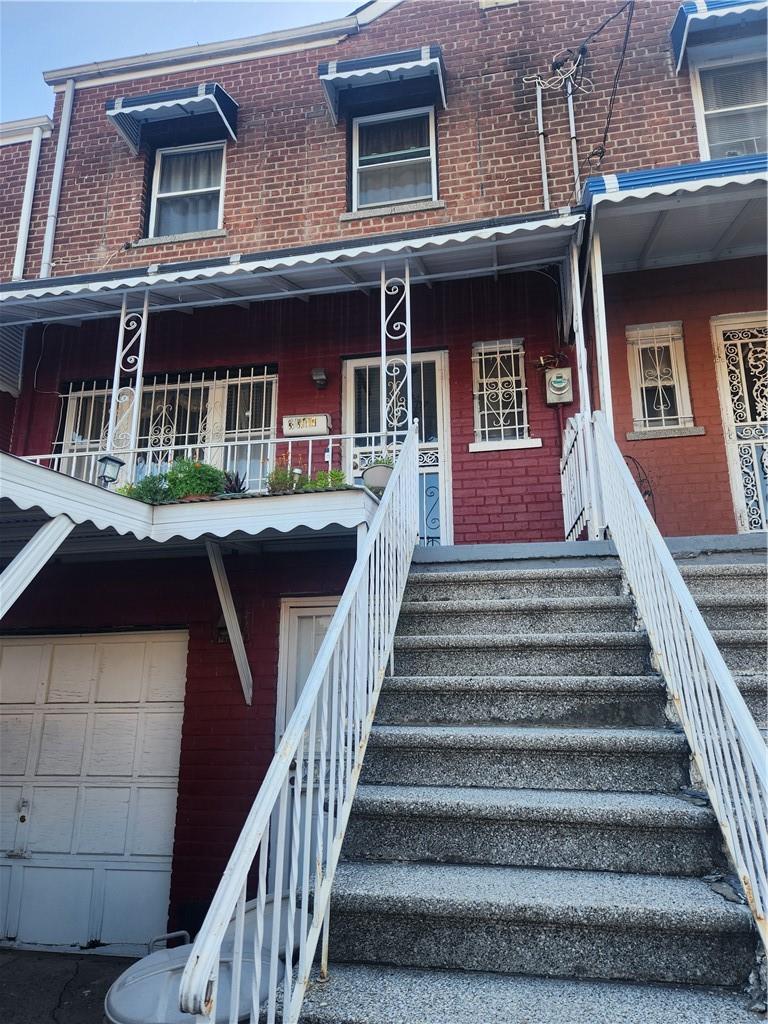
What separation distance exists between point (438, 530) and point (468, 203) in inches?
146

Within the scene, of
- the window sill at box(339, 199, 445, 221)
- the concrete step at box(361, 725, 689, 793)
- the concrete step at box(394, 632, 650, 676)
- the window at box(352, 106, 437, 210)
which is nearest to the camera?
the concrete step at box(361, 725, 689, 793)

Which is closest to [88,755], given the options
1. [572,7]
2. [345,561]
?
[345,561]

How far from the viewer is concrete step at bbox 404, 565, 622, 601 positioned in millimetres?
4094

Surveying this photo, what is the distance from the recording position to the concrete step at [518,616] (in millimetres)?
3766

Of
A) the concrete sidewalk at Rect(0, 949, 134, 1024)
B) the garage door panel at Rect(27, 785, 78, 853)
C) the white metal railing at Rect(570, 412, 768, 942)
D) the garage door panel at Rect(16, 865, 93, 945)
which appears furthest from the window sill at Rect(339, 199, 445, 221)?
the concrete sidewalk at Rect(0, 949, 134, 1024)

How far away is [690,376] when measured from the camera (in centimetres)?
659

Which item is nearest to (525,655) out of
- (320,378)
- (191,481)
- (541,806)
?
(541,806)

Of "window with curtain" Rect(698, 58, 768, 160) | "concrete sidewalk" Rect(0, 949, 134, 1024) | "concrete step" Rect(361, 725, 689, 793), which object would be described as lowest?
"concrete sidewalk" Rect(0, 949, 134, 1024)

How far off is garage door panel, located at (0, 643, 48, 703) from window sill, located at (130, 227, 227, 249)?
485 centimetres

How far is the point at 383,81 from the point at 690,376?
16.0 feet

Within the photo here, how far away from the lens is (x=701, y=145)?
701 centimetres

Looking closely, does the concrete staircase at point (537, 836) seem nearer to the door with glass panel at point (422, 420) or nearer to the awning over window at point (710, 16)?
the door with glass panel at point (422, 420)

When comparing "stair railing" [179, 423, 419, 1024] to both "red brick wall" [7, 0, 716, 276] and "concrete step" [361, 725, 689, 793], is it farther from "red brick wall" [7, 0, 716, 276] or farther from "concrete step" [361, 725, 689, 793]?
"red brick wall" [7, 0, 716, 276]

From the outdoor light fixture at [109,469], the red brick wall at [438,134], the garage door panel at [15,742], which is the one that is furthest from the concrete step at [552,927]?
the red brick wall at [438,134]
